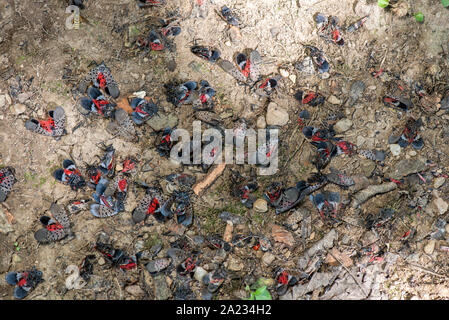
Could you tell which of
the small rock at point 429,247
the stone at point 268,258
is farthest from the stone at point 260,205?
the small rock at point 429,247

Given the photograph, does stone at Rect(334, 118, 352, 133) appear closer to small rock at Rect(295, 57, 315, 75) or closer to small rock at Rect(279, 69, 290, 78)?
small rock at Rect(295, 57, 315, 75)

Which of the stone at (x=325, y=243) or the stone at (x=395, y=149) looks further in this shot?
the stone at (x=395, y=149)

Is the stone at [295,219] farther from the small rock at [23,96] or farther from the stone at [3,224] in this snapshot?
the small rock at [23,96]

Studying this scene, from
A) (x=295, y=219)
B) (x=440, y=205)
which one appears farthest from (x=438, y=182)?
(x=295, y=219)

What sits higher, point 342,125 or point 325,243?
point 342,125

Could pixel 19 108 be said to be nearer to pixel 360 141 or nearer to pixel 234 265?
pixel 234 265

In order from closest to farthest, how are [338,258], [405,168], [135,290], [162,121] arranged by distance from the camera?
[135,290], [338,258], [162,121], [405,168]
